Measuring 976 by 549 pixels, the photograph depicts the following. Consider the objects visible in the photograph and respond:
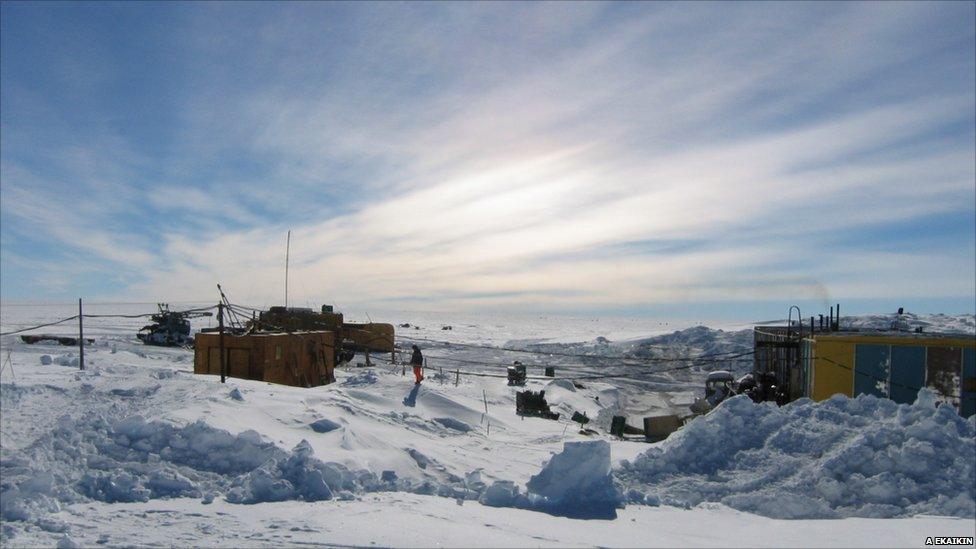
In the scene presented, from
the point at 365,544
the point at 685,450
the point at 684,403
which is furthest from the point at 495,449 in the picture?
the point at 684,403

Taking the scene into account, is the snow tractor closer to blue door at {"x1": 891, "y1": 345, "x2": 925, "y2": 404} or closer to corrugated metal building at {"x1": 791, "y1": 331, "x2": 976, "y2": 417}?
corrugated metal building at {"x1": 791, "y1": 331, "x2": 976, "y2": 417}

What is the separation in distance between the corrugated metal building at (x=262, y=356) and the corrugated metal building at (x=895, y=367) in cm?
1350

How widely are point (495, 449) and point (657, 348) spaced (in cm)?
4902

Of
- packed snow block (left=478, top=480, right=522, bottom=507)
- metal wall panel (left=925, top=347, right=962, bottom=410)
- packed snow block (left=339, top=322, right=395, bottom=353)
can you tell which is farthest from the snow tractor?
metal wall panel (left=925, top=347, right=962, bottom=410)

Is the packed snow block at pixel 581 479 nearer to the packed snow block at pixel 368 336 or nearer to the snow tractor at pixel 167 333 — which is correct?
the packed snow block at pixel 368 336

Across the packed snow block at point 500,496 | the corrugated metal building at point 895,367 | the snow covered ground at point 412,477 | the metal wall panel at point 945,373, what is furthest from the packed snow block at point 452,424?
the metal wall panel at point 945,373

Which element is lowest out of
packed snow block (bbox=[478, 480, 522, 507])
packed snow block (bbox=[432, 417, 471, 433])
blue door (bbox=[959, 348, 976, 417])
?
packed snow block (bbox=[432, 417, 471, 433])

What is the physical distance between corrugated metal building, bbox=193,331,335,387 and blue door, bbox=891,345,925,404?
14935 mm

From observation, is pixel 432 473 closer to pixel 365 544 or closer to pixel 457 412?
pixel 365 544

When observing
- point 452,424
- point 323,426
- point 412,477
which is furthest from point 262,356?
point 412,477

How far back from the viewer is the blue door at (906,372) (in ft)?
42.1

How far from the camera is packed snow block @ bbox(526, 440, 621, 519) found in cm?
831

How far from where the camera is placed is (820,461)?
350 inches

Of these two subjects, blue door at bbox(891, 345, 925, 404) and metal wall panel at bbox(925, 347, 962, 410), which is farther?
blue door at bbox(891, 345, 925, 404)
